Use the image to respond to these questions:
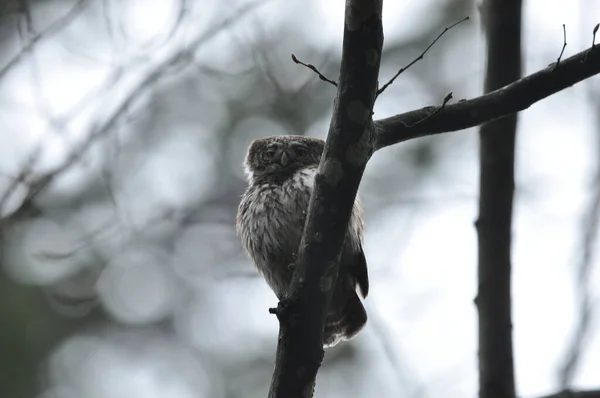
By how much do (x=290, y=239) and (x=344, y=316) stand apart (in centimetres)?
52

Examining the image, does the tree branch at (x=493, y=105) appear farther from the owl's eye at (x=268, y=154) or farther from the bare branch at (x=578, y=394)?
the owl's eye at (x=268, y=154)

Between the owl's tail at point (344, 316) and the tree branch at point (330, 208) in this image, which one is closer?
the tree branch at point (330, 208)

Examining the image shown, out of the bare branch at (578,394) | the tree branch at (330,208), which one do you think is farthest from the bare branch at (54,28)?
the bare branch at (578,394)

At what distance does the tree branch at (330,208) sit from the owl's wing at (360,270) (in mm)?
1319

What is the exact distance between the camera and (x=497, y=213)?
11.7 ft

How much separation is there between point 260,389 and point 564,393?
6882mm

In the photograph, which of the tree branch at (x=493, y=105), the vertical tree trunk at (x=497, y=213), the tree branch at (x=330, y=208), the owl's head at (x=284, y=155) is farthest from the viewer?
the owl's head at (x=284, y=155)

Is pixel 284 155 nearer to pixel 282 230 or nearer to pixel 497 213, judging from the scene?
pixel 282 230

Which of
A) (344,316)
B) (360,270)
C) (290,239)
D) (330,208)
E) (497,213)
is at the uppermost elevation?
(290,239)

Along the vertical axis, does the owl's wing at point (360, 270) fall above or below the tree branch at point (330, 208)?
above

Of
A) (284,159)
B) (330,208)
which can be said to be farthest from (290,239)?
(330,208)

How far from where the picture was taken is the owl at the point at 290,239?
4.29 m

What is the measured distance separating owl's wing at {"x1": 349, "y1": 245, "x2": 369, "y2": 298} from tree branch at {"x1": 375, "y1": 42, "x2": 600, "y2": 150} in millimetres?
1233

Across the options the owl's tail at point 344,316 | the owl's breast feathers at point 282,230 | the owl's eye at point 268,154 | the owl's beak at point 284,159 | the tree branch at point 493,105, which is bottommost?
the tree branch at point 493,105
